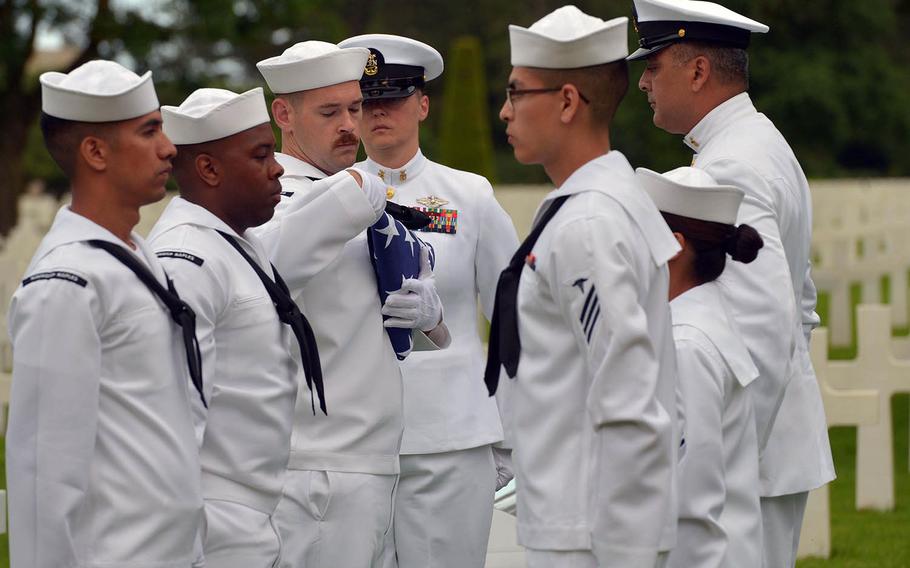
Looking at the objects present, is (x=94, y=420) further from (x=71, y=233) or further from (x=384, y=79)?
(x=384, y=79)

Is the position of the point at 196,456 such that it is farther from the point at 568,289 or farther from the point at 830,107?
the point at 830,107

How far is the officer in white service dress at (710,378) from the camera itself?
400 centimetres

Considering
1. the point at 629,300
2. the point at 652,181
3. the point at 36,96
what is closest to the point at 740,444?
the point at 652,181

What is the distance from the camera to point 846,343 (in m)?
16.9

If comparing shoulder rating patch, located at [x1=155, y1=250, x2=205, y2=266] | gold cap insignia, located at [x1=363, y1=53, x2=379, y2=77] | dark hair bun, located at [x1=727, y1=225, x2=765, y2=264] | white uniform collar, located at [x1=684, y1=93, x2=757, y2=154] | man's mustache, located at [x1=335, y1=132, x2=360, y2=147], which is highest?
shoulder rating patch, located at [x1=155, y1=250, x2=205, y2=266]

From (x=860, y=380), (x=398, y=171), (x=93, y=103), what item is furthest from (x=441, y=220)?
(x=860, y=380)

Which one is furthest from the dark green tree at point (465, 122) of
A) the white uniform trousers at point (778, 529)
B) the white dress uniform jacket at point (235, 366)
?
the white dress uniform jacket at point (235, 366)

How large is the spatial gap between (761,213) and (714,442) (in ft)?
3.43

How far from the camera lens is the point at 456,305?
5.25 meters

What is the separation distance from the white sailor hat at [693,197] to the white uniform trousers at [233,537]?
1317 millimetres

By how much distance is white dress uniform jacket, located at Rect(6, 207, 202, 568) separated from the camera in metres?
3.32

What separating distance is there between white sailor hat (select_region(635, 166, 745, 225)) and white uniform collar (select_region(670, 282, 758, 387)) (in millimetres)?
194

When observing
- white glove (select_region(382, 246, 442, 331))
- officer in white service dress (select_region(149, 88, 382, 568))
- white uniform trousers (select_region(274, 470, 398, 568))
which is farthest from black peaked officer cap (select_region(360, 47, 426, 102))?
white uniform trousers (select_region(274, 470, 398, 568))

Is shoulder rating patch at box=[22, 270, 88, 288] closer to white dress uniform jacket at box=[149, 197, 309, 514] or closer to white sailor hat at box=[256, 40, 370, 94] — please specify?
white dress uniform jacket at box=[149, 197, 309, 514]
